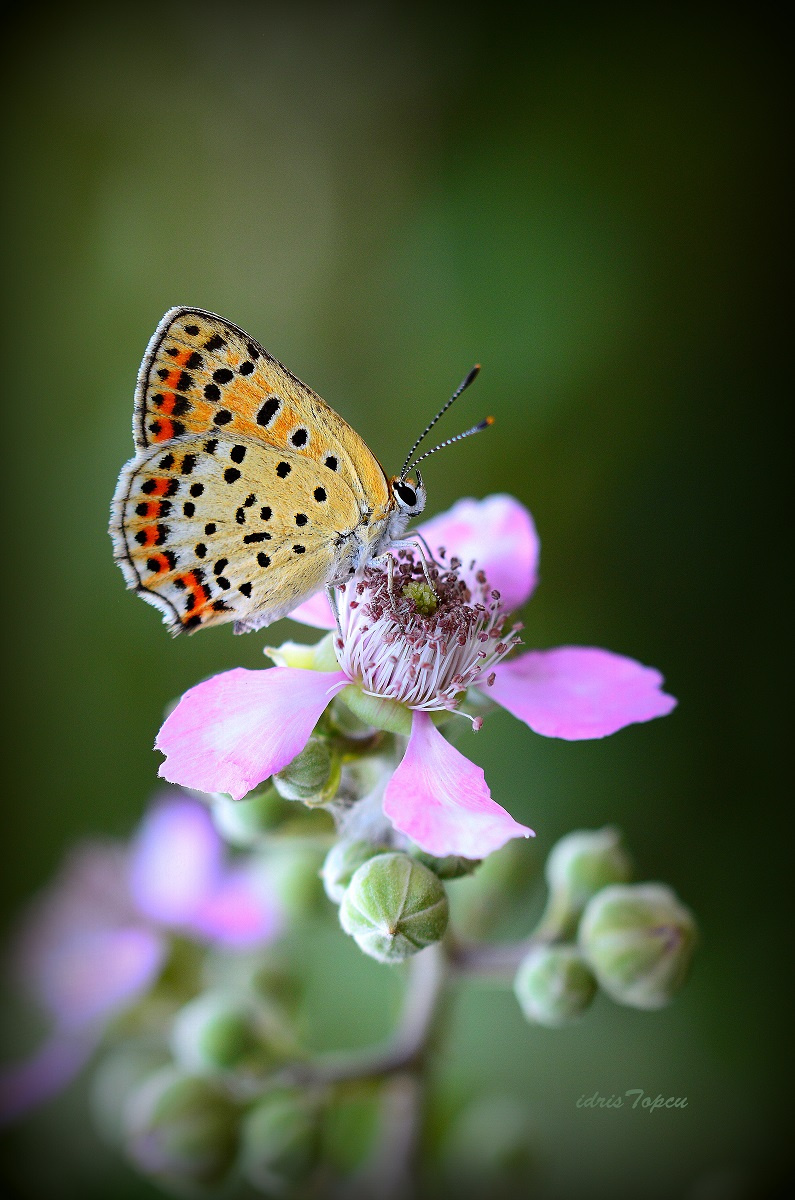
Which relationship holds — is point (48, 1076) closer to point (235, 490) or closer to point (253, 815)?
point (253, 815)

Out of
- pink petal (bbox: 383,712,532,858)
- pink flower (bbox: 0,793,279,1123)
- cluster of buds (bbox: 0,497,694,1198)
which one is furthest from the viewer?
pink flower (bbox: 0,793,279,1123)

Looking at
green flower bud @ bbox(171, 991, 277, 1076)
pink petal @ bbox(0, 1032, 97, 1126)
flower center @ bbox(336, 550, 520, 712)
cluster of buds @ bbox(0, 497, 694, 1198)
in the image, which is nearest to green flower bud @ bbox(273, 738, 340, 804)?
cluster of buds @ bbox(0, 497, 694, 1198)

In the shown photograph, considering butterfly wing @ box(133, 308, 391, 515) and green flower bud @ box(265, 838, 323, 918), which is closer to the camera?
butterfly wing @ box(133, 308, 391, 515)

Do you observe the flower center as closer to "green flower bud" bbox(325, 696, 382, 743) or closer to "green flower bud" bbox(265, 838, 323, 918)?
"green flower bud" bbox(325, 696, 382, 743)

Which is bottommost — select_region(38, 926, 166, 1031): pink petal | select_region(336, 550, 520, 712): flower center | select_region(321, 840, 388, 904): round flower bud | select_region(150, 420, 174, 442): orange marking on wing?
select_region(38, 926, 166, 1031): pink petal

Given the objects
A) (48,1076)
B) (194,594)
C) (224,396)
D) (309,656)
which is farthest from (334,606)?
(48,1076)

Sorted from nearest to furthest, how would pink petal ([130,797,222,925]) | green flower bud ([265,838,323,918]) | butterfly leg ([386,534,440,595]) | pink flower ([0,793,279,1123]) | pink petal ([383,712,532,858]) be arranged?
pink petal ([383,712,532,858]) → butterfly leg ([386,534,440,595]) → green flower bud ([265,838,323,918]) → pink flower ([0,793,279,1123]) → pink petal ([130,797,222,925])
